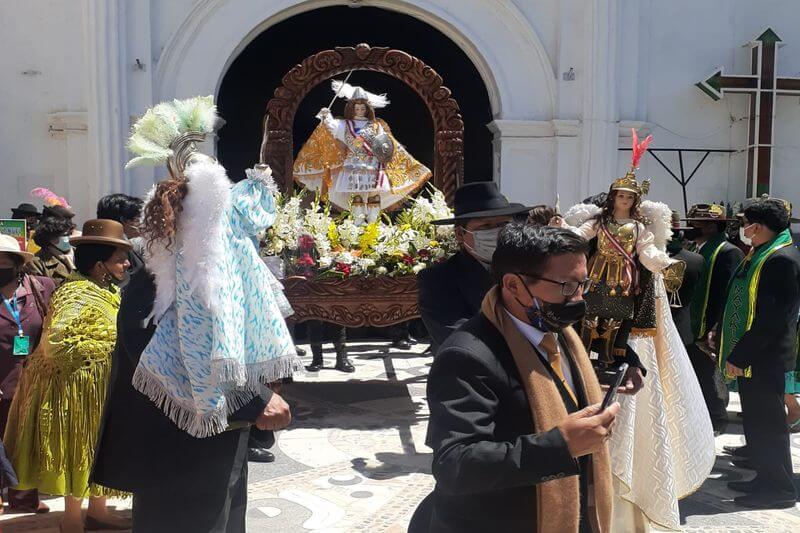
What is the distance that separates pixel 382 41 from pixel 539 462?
37.7ft

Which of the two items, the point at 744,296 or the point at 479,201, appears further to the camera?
the point at 744,296

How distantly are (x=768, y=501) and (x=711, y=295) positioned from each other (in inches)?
75.9

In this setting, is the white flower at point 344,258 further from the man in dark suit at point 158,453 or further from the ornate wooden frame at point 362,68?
the man in dark suit at point 158,453

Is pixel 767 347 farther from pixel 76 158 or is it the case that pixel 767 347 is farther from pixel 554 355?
pixel 76 158

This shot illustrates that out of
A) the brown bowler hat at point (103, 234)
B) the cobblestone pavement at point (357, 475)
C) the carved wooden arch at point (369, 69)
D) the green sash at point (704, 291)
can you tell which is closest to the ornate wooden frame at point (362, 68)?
the carved wooden arch at point (369, 69)

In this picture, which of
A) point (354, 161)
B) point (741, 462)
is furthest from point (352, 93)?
point (741, 462)

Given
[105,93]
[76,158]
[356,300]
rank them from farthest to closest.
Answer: [76,158], [105,93], [356,300]

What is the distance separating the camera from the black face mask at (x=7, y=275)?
14.1 feet

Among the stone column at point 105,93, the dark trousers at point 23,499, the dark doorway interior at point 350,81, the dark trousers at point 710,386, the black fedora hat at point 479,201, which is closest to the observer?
the black fedora hat at point 479,201

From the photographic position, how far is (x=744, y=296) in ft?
15.9

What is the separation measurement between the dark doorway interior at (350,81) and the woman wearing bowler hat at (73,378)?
28.5 ft

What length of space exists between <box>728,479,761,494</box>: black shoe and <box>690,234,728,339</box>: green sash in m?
1.52

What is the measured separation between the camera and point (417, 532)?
8.20 feet

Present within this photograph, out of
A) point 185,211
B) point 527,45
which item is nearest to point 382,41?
point 527,45
